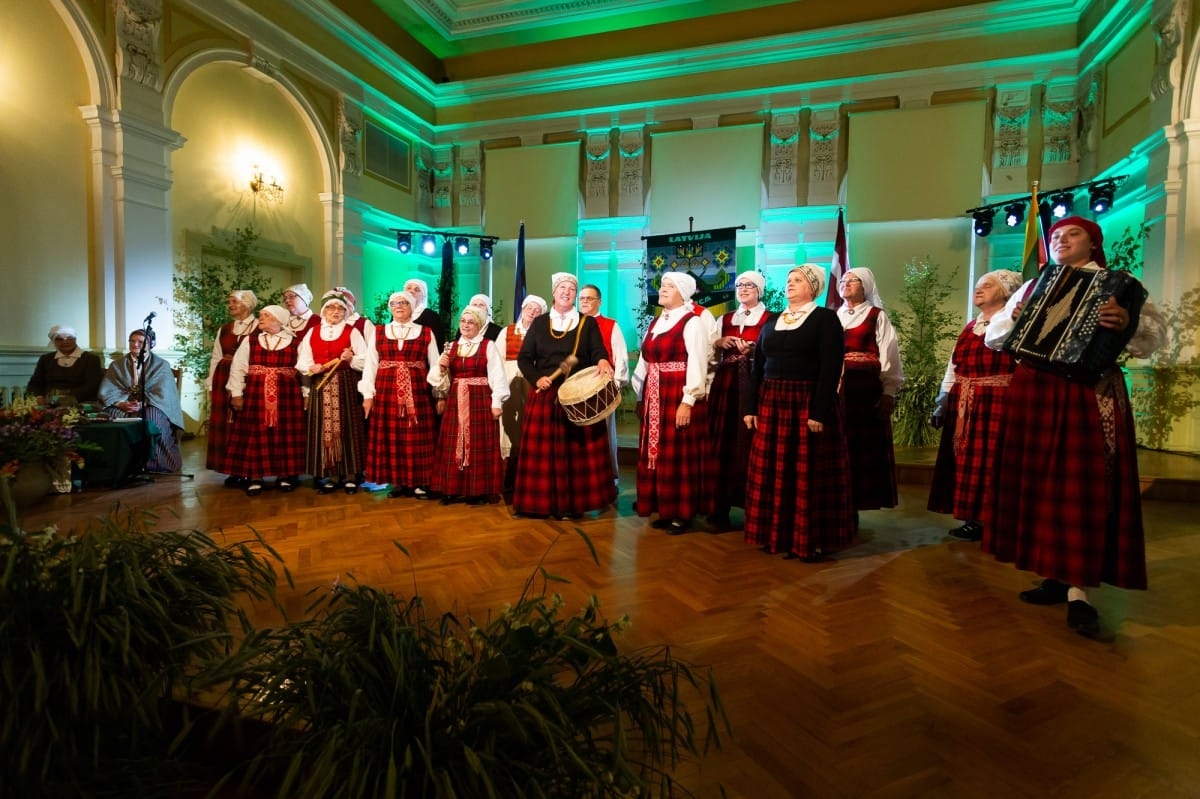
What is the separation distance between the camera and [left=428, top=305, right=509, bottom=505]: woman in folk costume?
13.8ft

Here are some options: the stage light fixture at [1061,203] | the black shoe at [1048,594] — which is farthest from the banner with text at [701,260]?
the black shoe at [1048,594]

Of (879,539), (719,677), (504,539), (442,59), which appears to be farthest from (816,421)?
(442,59)

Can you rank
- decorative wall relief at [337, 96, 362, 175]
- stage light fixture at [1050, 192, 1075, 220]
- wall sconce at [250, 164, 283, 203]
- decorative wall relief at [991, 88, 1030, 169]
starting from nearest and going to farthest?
1. stage light fixture at [1050, 192, 1075, 220]
2. wall sconce at [250, 164, 283, 203]
3. decorative wall relief at [991, 88, 1030, 169]
4. decorative wall relief at [337, 96, 362, 175]

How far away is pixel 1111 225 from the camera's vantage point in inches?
308

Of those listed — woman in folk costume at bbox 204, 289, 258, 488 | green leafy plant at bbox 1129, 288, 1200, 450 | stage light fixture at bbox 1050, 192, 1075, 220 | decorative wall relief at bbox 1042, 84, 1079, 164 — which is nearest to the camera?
woman in folk costume at bbox 204, 289, 258, 488

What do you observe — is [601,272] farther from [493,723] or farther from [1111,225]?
[493,723]

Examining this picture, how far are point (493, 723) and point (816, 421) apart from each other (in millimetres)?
Answer: 2236

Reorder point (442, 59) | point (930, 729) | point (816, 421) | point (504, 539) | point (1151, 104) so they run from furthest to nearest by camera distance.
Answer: point (442, 59) < point (1151, 104) < point (504, 539) < point (816, 421) < point (930, 729)

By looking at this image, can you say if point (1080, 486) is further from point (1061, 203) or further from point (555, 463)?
point (1061, 203)

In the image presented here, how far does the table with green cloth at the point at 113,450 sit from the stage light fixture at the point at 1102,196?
32.2 feet

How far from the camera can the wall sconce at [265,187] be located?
26.5 ft

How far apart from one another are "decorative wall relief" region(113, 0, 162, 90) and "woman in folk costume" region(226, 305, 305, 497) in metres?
3.95

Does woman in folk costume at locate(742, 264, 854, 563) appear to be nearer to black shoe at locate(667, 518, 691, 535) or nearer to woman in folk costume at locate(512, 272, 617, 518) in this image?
black shoe at locate(667, 518, 691, 535)

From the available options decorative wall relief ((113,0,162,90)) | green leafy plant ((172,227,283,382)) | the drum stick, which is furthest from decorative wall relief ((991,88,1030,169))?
decorative wall relief ((113,0,162,90))
